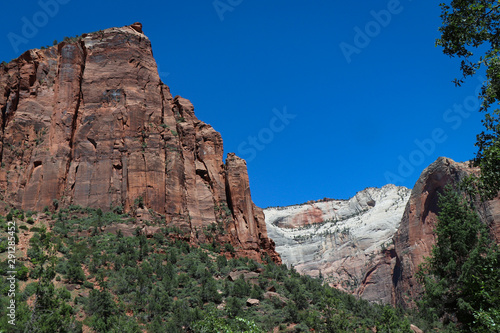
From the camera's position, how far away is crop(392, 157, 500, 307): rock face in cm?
8300

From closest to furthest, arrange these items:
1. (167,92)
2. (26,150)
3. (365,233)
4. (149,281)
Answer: (149,281) < (26,150) < (167,92) < (365,233)

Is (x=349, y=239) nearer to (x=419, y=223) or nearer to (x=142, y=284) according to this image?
(x=419, y=223)

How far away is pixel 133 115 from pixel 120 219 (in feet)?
48.4

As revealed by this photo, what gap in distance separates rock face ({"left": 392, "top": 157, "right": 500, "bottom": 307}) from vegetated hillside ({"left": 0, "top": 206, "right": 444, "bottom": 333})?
1456 inches

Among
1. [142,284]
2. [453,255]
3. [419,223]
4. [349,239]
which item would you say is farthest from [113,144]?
[349,239]

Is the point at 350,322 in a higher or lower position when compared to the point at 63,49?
lower

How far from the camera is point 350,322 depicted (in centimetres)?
4275

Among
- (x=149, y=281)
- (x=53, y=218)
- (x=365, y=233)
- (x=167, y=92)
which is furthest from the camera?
(x=365, y=233)

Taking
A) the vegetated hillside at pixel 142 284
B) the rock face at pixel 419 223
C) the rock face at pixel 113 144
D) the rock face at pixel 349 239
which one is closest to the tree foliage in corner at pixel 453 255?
the vegetated hillside at pixel 142 284

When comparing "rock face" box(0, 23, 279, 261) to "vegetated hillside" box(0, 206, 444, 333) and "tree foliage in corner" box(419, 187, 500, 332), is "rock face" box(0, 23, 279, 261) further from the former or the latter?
"tree foliage in corner" box(419, 187, 500, 332)

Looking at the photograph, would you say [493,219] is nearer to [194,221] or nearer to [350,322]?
[350,322]

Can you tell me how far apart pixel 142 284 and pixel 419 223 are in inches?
2471

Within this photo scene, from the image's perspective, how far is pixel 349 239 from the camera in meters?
132

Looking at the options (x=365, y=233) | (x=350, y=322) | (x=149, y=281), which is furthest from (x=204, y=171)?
(x=365, y=233)
